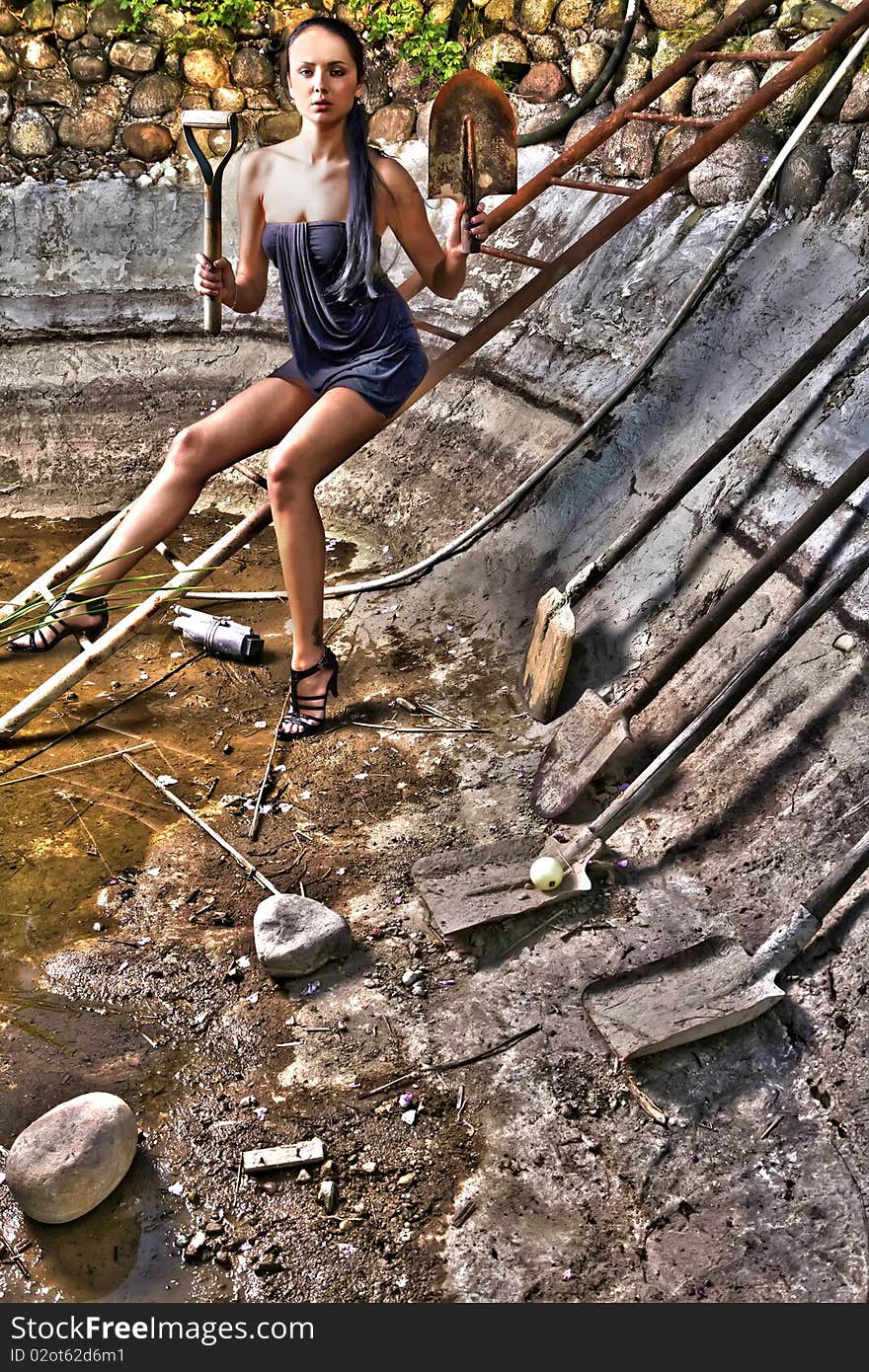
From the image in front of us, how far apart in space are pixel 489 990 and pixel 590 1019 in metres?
0.27

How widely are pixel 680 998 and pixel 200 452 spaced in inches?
84.1

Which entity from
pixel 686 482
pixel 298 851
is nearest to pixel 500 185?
pixel 686 482

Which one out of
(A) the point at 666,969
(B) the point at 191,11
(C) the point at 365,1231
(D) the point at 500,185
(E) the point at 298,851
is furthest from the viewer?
(B) the point at 191,11

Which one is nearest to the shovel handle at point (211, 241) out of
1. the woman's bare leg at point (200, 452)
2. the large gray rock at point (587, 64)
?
the woman's bare leg at point (200, 452)

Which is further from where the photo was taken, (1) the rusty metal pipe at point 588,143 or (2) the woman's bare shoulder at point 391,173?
(1) the rusty metal pipe at point 588,143

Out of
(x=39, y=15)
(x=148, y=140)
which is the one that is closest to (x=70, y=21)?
(x=39, y=15)

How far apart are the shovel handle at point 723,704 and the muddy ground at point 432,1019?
185 millimetres

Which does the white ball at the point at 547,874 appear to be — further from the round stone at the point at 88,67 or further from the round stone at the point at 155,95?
the round stone at the point at 88,67

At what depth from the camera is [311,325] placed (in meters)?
3.53

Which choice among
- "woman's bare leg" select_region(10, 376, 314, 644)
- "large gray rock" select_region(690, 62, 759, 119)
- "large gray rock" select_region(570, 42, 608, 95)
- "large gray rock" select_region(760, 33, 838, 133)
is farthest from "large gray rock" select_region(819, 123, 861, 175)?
"woman's bare leg" select_region(10, 376, 314, 644)

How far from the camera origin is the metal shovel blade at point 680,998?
8.57ft

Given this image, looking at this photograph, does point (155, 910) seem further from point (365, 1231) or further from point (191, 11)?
point (191, 11)

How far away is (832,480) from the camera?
11.8 ft

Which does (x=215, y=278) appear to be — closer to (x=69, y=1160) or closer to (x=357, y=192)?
(x=357, y=192)
